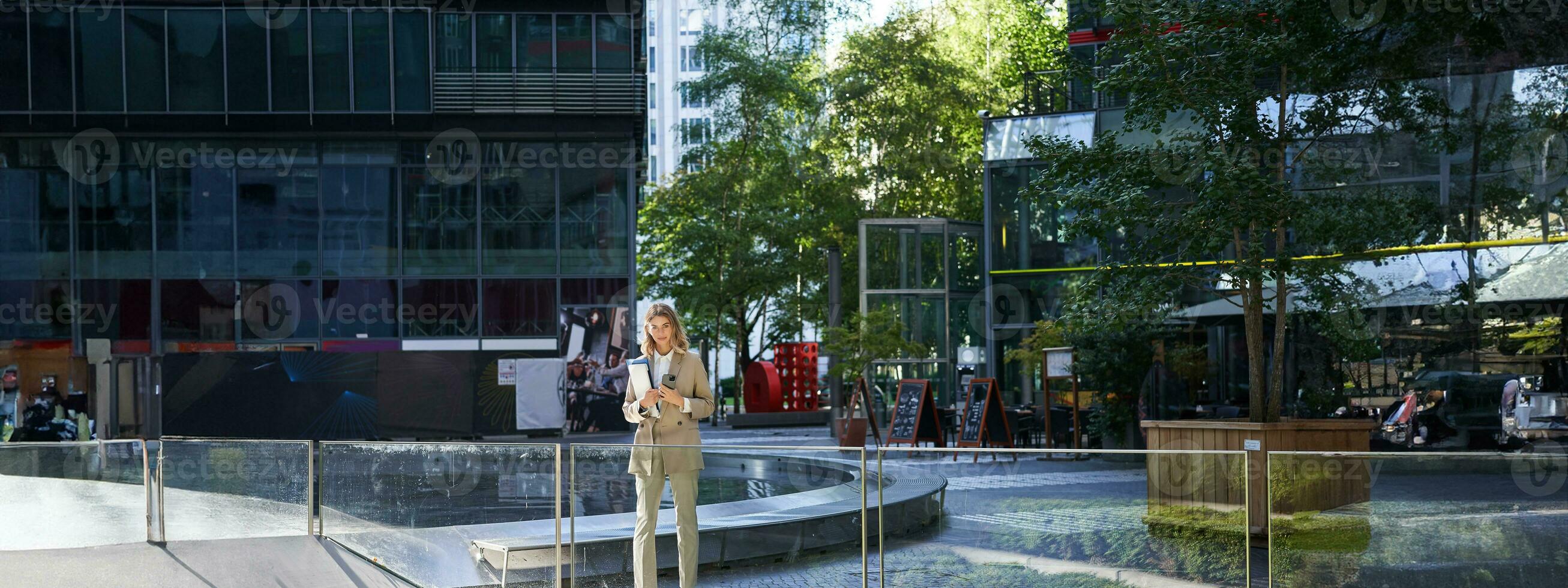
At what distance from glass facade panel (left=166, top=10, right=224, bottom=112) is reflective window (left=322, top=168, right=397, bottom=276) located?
311 centimetres

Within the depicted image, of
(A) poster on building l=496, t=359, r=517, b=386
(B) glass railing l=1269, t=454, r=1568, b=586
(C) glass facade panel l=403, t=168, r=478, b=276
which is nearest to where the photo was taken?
(B) glass railing l=1269, t=454, r=1568, b=586

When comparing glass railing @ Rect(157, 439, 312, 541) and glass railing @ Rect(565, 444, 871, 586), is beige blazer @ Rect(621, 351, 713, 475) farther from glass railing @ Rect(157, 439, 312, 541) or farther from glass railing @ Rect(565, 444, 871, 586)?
glass railing @ Rect(157, 439, 312, 541)

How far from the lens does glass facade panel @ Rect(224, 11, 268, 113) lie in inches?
1102

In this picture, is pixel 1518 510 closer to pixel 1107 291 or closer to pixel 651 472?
pixel 651 472

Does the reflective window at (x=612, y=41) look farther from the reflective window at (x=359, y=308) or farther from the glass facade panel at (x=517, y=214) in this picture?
the reflective window at (x=359, y=308)

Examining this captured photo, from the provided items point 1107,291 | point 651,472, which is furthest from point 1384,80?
point 651,472

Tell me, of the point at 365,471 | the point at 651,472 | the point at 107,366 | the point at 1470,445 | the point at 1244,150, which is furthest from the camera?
the point at 107,366

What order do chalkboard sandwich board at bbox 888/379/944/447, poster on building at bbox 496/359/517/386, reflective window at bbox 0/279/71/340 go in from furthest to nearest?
reflective window at bbox 0/279/71/340, poster on building at bbox 496/359/517/386, chalkboard sandwich board at bbox 888/379/944/447

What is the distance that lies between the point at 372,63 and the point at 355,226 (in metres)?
3.56

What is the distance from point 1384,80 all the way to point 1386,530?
7.87 meters

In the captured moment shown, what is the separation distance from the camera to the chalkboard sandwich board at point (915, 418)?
19359mm

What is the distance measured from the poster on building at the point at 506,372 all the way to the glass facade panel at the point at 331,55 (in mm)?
8327

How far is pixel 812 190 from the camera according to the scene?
3872 cm

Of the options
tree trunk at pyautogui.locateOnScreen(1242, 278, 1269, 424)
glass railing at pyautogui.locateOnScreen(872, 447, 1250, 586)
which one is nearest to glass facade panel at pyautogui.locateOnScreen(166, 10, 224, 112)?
tree trunk at pyautogui.locateOnScreen(1242, 278, 1269, 424)
